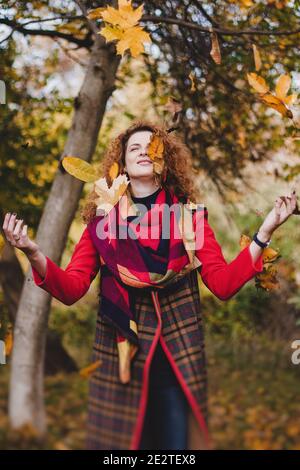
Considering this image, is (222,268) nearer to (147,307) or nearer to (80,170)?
(147,307)

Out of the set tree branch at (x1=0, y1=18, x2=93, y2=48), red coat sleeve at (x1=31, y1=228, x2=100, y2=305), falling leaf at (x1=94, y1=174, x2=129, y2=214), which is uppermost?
tree branch at (x1=0, y1=18, x2=93, y2=48)

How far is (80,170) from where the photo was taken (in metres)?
2.20

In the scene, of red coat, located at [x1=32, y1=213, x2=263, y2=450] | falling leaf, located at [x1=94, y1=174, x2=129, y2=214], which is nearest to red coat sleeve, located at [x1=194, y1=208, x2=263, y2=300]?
red coat, located at [x1=32, y1=213, x2=263, y2=450]

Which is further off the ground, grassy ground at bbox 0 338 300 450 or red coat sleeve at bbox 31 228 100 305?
red coat sleeve at bbox 31 228 100 305

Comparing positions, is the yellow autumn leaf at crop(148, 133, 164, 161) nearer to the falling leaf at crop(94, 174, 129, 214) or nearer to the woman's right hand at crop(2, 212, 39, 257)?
the falling leaf at crop(94, 174, 129, 214)

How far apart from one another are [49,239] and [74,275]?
1.30 metres

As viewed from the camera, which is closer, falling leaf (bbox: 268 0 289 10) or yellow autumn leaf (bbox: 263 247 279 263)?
yellow autumn leaf (bbox: 263 247 279 263)

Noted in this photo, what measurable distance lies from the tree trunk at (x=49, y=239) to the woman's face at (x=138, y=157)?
1123mm

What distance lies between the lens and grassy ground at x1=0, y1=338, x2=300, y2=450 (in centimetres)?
397

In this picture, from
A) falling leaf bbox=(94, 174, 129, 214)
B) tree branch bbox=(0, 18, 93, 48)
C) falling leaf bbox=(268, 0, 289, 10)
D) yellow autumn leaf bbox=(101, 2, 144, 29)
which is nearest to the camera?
falling leaf bbox=(94, 174, 129, 214)

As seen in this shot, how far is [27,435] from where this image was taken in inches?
122

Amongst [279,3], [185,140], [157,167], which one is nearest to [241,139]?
[185,140]

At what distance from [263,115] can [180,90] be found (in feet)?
2.78

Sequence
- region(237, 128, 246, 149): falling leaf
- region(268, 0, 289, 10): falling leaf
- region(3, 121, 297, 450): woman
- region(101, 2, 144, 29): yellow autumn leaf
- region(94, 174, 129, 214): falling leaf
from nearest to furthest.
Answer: region(3, 121, 297, 450): woman → region(94, 174, 129, 214): falling leaf → region(101, 2, 144, 29): yellow autumn leaf → region(268, 0, 289, 10): falling leaf → region(237, 128, 246, 149): falling leaf
